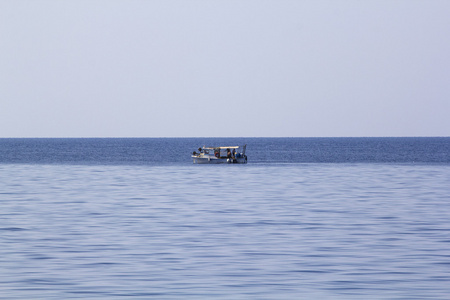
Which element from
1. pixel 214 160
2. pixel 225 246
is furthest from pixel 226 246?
pixel 214 160

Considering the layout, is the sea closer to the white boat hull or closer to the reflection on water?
the reflection on water

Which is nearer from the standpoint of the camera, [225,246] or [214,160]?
[225,246]

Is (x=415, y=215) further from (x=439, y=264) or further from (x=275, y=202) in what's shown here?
(x=439, y=264)

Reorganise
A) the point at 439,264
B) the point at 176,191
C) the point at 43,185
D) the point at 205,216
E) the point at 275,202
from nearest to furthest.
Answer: the point at 439,264, the point at 205,216, the point at 275,202, the point at 176,191, the point at 43,185

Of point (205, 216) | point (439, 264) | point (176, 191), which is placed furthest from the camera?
point (176, 191)

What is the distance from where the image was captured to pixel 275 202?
34.0 meters

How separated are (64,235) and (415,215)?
14.0 metres

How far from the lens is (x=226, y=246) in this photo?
20.5 meters

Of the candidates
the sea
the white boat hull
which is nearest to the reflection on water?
the sea

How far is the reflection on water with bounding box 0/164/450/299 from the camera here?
1518 centimetres

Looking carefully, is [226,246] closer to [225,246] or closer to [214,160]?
[225,246]

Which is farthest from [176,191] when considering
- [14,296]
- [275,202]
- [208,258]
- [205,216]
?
[14,296]

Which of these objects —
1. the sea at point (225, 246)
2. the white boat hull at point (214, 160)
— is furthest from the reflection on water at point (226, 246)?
the white boat hull at point (214, 160)

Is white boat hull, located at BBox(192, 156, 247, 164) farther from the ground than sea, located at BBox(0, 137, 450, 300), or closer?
farther from the ground
